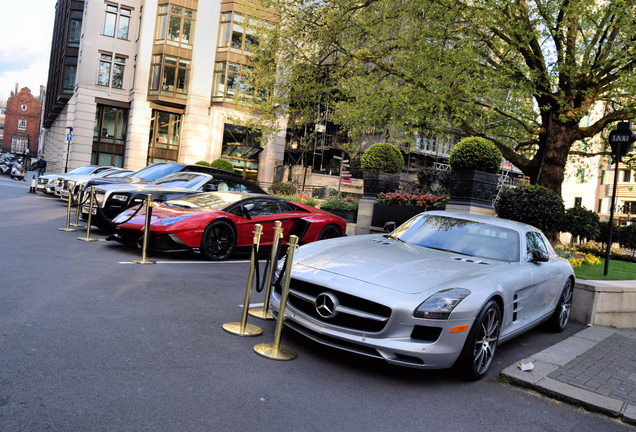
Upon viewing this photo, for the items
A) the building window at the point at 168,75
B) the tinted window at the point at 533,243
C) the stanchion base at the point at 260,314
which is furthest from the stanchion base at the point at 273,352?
the building window at the point at 168,75

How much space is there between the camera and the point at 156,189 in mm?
9969

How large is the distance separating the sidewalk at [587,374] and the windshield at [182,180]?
8063 millimetres

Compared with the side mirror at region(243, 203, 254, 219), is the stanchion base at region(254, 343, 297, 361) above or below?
below

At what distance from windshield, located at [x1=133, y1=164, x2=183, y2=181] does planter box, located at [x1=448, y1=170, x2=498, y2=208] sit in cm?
733

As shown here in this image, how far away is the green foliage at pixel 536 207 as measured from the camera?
9961 mm

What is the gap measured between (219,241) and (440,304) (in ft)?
18.4

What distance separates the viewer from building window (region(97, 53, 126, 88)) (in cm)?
3496

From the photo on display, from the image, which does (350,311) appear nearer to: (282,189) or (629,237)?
(629,237)

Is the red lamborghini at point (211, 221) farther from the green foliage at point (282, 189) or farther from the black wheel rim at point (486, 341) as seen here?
the green foliage at point (282, 189)

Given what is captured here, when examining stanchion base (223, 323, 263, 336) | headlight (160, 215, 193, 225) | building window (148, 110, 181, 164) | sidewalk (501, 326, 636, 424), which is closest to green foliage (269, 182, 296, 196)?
building window (148, 110, 181, 164)

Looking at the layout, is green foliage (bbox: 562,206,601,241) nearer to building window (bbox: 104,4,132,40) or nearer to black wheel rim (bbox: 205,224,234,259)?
black wheel rim (bbox: 205,224,234,259)

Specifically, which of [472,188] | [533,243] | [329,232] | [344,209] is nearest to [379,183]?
[344,209]

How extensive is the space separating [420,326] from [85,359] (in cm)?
256

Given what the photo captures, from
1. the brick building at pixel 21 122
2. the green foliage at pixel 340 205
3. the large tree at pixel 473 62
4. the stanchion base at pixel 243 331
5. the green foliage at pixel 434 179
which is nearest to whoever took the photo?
the stanchion base at pixel 243 331
